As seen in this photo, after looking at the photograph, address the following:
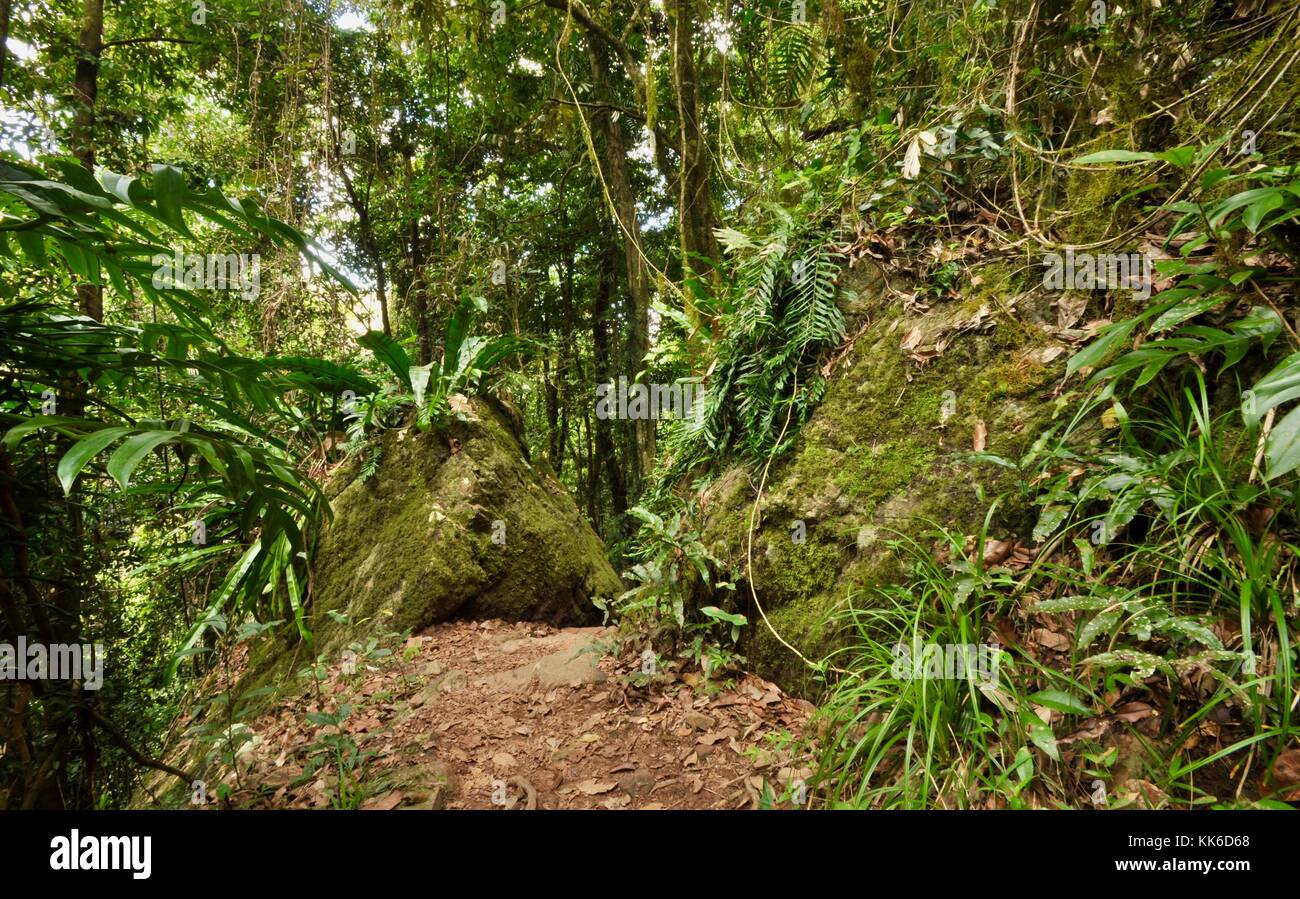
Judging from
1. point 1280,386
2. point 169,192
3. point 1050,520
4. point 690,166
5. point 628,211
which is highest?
point 628,211

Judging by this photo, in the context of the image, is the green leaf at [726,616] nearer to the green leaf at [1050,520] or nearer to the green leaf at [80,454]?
the green leaf at [1050,520]

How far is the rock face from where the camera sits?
3.53 metres

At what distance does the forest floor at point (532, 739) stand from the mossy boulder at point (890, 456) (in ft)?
1.36

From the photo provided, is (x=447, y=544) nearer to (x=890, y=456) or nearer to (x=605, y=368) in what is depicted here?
(x=890, y=456)

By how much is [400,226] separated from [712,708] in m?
8.38

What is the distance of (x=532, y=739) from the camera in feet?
7.56

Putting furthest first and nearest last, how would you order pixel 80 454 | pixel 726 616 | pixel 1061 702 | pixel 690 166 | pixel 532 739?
pixel 690 166, pixel 726 616, pixel 532 739, pixel 1061 702, pixel 80 454

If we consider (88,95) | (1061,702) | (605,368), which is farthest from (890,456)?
(605,368)

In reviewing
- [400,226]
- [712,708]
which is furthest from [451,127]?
[712,708]

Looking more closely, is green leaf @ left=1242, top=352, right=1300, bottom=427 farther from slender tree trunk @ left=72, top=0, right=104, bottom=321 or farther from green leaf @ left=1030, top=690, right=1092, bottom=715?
slender tree trunk @ left=72, top=0, right=104, bottom=321

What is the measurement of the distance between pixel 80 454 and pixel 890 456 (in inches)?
104
